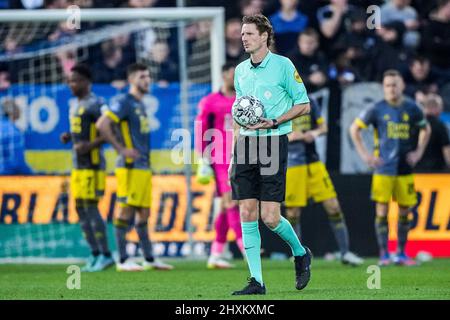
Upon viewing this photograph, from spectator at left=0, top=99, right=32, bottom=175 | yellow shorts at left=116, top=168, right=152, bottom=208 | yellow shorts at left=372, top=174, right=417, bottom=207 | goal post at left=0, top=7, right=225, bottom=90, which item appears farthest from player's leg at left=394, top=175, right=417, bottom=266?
spectator at left=0, top=99, right=32, bottom=175

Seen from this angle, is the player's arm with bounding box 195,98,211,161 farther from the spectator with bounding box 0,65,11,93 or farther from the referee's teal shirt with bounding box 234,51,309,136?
the referee's teal shirt with bounding box 234,51,309,136

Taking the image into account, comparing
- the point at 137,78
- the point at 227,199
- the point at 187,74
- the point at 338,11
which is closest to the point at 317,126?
the point at 227,199

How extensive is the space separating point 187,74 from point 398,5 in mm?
3652

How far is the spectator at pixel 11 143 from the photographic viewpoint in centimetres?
1523

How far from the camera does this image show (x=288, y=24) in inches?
662

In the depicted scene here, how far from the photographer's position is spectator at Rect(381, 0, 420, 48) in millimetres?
17016

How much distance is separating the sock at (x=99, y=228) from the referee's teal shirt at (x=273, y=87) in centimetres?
445

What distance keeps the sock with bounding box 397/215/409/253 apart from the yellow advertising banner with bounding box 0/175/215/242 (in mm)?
2852

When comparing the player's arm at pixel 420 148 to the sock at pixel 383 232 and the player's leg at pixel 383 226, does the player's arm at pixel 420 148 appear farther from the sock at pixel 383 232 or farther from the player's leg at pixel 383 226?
the sock at pixel 383 232

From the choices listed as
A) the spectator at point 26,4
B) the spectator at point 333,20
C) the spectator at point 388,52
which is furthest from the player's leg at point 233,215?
the spectator at point 26,4

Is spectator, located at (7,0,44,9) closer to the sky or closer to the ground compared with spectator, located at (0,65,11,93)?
closer to the sky

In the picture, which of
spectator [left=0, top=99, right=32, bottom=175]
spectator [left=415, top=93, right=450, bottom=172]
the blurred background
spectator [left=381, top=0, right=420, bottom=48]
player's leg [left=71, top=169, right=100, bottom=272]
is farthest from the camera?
spectator [left=381, top=0, right=420, bottom=48]

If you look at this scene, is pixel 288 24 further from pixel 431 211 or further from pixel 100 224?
pixel 100 224
